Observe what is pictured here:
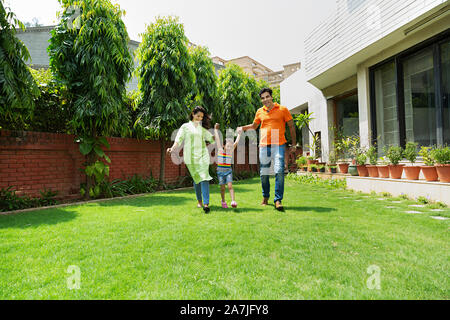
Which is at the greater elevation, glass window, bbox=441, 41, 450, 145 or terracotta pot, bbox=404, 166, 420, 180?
glass window, bbox=441, 41, 450, 145

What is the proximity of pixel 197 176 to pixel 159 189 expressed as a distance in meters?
4.61

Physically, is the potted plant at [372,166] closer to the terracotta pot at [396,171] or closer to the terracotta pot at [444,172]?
the terracotta pot at [396,171]

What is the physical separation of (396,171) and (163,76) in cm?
668

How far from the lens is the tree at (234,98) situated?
13305 mm

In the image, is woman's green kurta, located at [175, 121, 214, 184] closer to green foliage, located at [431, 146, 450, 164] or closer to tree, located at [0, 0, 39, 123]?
tree, located at [0, 0, 39, 123]

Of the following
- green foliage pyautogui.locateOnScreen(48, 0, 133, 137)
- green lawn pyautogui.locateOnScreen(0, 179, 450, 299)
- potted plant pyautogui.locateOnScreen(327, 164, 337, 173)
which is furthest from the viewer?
potted plant pyautogui.locateOnScreen(327, 164, 337, 173)

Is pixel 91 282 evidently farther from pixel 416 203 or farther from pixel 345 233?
pixel 416 203

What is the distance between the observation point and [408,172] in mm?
5445

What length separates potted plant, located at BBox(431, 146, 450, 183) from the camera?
4547 millimetres

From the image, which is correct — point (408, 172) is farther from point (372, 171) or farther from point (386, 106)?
point (386, 106)

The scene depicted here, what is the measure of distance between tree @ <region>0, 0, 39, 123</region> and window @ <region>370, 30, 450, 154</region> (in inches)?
326

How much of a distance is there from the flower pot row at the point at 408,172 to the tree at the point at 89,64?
639cm

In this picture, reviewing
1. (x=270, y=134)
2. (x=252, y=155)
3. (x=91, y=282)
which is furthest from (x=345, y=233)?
(x=252, y=155)

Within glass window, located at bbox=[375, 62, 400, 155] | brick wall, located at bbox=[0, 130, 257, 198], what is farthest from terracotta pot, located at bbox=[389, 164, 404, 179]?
brick wall, located at bbox=[0, 130, 257, 198]
